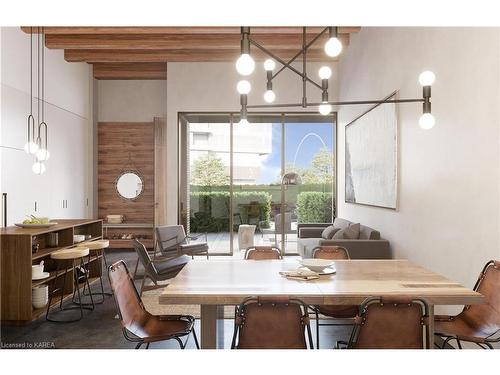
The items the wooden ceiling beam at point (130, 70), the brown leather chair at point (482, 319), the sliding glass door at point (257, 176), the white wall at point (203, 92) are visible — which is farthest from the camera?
the wooden ceiling beam at point (130, 70)

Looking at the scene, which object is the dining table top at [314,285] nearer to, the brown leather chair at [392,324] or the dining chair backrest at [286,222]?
the brown leather chair at [392,324]

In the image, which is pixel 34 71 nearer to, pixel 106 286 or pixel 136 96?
pixel 136 96

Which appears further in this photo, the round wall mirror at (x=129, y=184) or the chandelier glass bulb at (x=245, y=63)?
the round wall mirror at (x=129, y=184)

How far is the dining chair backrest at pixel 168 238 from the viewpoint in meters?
6.66

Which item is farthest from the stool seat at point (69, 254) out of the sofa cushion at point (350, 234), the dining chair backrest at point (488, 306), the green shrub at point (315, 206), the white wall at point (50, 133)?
the green shrub at point (315, 206)

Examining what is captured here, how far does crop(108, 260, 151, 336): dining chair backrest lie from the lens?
2611 millimetres

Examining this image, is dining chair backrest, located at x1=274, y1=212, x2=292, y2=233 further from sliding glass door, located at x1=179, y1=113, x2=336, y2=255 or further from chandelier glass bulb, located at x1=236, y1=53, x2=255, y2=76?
chandelier glass bulb, located at x1=236, y1=53, x2=255, y2=76

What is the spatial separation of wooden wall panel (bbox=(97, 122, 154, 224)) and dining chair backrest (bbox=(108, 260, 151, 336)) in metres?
6.36

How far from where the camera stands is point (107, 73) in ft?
29.3

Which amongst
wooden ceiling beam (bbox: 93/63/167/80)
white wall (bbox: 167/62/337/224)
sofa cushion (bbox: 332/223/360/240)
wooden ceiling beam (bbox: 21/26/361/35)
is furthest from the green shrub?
wooden ceiling beam (bbox: 93/63/167/80)

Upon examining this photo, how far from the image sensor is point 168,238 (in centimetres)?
691

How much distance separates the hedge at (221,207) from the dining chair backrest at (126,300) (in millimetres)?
5733

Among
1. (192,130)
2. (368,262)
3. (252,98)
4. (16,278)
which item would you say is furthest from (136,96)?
(368,262)
